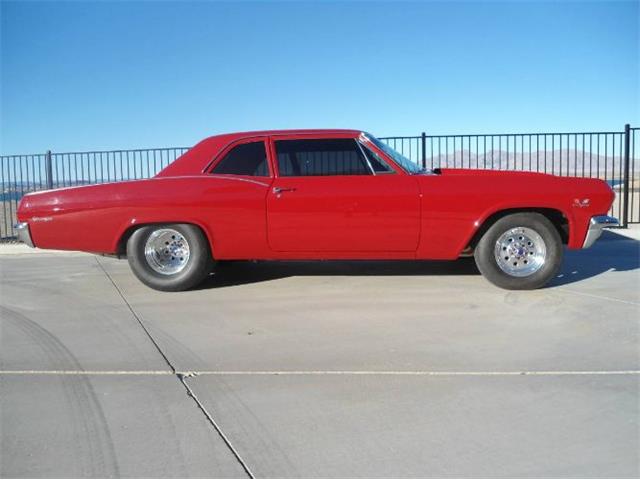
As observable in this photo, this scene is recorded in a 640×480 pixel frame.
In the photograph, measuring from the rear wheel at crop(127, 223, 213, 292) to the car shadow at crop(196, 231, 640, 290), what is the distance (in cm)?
32

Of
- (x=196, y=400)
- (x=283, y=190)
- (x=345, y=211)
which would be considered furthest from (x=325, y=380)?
(x=283, y=190)

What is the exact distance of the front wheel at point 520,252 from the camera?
226 inches

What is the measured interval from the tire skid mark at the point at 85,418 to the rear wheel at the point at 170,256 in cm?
155

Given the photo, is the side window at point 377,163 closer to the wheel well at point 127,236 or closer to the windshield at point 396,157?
the windshield at point 396,157

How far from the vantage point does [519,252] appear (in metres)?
5.85

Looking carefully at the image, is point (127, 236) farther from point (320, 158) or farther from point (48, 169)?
point (48, 169)

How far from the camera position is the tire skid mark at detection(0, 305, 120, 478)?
2.62 m

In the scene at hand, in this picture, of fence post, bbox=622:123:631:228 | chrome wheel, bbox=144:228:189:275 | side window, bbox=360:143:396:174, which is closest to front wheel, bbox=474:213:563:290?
side window, bbox=360:143:396:174

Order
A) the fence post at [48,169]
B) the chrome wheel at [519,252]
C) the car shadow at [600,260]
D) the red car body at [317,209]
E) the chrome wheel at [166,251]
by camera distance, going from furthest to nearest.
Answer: the fence post at [48,169], the car shadow at [600,260], the chrome wheel at [166,251], the chrome wheel at [519,252], the red car body at [317,209]

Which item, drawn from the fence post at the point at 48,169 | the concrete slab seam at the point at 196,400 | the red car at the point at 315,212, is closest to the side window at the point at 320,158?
the red car at the point at 315,212

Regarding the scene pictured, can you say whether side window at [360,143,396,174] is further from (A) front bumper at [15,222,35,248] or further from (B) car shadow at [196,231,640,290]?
(A) front bumper at [15,222,35,248]

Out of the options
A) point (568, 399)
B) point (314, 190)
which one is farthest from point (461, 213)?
point (568, 399)

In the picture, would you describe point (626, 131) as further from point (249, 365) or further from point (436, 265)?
point (249, 365)

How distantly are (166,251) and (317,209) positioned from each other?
1.69 m
